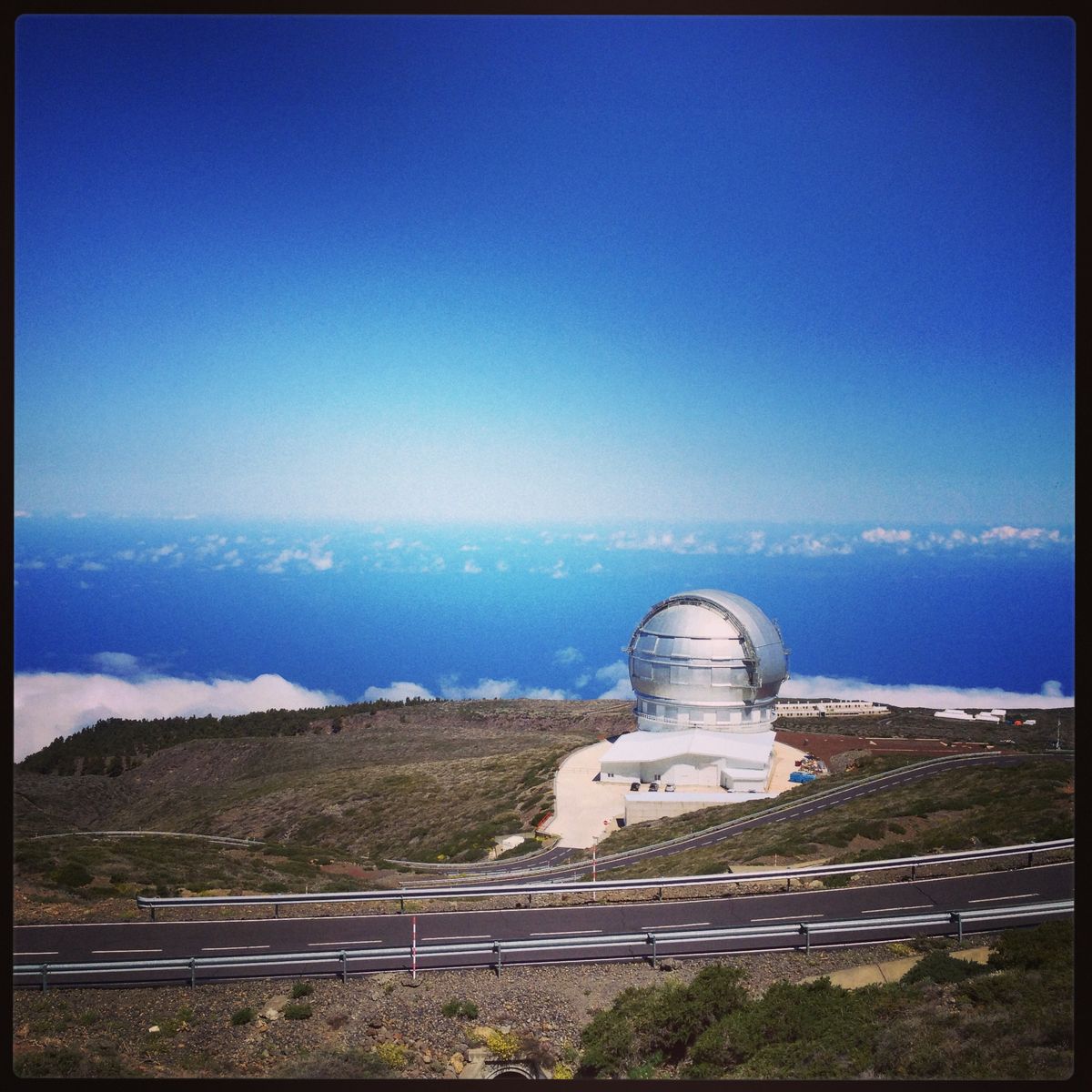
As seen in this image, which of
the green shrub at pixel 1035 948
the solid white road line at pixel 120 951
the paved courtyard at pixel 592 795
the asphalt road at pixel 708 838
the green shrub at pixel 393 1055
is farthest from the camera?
the paved courtyard at pixel 592 795

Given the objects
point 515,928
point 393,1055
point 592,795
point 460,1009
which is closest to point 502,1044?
point 460,1009

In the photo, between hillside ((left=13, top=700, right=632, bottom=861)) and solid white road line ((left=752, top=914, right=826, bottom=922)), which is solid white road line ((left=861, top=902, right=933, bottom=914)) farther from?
hillside ((left=13, top=700, right=632, bottom=861))


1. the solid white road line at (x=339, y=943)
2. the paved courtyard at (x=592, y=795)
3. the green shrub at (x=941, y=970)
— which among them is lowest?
the paved courtyard at (x=592, y=795)

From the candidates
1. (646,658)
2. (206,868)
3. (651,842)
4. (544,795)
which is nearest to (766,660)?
(646,658)

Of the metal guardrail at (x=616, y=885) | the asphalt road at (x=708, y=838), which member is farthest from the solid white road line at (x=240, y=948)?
the asphalt road at (x=708, y=838)

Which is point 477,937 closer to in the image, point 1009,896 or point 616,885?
point 616,885

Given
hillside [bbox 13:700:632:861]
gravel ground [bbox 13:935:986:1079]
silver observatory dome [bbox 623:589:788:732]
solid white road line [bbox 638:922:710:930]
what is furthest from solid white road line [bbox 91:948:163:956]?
silver observatory dome [bbox 623:589:788:732]

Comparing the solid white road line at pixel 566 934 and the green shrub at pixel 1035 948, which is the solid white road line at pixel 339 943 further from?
the green shrub at pixel 1035 948
